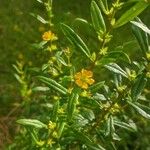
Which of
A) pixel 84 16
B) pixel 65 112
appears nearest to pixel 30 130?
pixel 65 112

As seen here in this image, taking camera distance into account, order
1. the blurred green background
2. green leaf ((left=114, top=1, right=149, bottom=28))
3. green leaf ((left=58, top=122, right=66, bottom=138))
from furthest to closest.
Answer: the blurred green background, green leaf ((left=58, top=122, right=66, bottom=138)), green leaf ((left=114, top=1, right=149, bottom=28))

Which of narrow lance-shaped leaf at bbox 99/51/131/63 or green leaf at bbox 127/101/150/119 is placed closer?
narrow lance-shaped leaf at bbox 99/51/131/63

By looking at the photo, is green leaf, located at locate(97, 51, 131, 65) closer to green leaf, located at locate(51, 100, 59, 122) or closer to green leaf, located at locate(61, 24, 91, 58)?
green leaf, located at locate(61, 24, 91, 58)

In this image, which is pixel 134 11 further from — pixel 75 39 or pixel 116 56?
pixel 75 39

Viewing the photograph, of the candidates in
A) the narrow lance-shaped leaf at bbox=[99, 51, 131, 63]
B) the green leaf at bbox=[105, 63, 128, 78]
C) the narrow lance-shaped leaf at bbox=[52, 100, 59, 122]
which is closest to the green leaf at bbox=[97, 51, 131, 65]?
the narrow lance-shaped leaf at bbox=[99, 51, 131, 63]

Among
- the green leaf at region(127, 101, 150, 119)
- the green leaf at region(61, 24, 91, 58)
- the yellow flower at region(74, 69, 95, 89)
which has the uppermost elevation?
the green leaf at region(61, 24, 91, 58)

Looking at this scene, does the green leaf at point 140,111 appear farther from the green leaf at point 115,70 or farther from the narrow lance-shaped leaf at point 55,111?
the narrow lance-shaped leaf at point 55,111

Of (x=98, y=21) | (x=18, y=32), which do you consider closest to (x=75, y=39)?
(x=98, y=21)

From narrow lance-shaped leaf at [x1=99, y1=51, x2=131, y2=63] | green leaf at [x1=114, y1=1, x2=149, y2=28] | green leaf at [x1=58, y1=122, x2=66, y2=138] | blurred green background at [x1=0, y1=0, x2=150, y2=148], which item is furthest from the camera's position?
blurred green background at [x1=0, y1=0, x2=150, y2=148]
